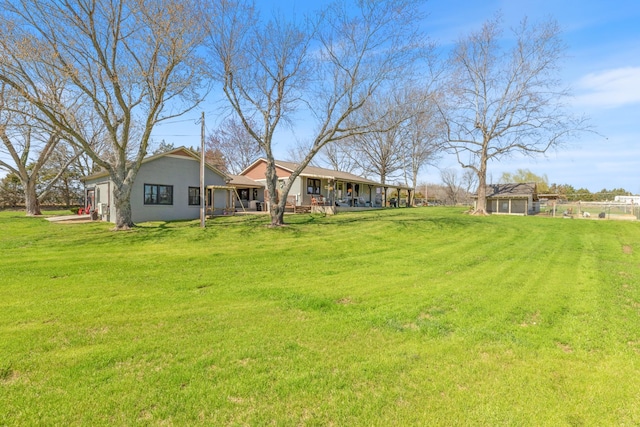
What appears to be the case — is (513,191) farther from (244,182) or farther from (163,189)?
(163,189)

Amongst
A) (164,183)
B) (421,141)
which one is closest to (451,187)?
(421,141)

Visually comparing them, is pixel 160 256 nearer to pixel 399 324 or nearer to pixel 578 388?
pixel 399 324

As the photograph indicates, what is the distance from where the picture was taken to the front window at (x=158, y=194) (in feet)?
57.3

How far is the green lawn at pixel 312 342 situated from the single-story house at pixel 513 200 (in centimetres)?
2543

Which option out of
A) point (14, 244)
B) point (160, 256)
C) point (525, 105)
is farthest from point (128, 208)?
point (525, 105)

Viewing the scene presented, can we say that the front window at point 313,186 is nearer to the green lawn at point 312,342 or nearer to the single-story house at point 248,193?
the single-story house at point 248,193

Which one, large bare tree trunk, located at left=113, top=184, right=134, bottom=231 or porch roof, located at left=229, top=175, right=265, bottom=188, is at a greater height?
porch roof, located at left=229, top=175, right=265, bottom=188

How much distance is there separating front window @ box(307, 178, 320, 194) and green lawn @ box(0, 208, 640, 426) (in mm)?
17464

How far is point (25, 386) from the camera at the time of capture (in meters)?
2.76

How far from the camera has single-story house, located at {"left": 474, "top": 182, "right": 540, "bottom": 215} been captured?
3056 cm

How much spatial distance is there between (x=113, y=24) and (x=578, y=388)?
15.9m

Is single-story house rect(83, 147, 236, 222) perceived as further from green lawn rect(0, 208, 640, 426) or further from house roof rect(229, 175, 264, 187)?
green lawn rect(0, 208, 640, 426)

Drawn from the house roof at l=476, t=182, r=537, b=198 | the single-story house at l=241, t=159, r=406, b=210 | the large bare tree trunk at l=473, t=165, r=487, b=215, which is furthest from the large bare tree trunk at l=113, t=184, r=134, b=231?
the house roof at l=476, t=182, r=537, b=198

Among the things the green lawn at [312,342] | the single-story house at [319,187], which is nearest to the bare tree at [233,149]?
the single-story house at [319,187]
